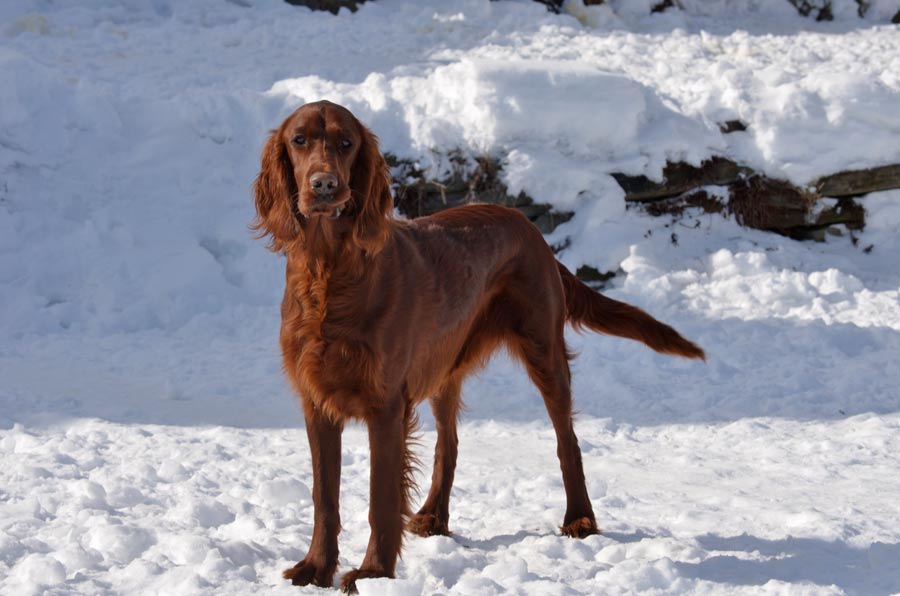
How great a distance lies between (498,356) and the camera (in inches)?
159

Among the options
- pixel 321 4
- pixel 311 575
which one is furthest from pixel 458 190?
pixel 311 575

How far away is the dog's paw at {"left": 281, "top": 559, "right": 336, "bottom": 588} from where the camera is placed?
313cm

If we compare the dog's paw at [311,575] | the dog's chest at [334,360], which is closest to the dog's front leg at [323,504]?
the dog's paw at [311,575]

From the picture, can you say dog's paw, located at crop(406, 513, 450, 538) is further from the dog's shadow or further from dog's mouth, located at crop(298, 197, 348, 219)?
dog's mouth, located at crop(298, 197, 348, 219)

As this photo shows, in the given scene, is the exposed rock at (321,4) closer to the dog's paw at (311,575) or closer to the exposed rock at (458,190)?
the exposed rock at (458,190)

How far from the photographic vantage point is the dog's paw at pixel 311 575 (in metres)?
3.13

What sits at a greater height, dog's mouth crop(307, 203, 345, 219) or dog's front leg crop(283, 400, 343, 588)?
dog's mouth crop(307, 203, 345, 219)

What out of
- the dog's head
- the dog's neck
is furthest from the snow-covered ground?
the dog's head

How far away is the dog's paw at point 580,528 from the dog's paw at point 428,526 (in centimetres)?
42

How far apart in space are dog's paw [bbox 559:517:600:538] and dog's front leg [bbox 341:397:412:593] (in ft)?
2.51

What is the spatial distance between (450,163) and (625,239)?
1378 mm

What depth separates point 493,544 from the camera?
355 cm

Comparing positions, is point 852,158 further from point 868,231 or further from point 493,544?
point 493,544

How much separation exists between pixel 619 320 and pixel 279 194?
1654mm
